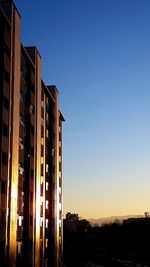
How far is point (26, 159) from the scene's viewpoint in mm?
60625

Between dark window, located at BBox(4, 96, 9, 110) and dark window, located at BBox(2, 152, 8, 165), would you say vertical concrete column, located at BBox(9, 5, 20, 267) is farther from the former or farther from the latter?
dark window, located at BBox(4, 96, 9, 110)

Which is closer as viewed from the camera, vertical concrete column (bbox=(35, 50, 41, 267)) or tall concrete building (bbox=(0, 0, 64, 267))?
tall concrete building (bbox=(0, 0, 64, 267))

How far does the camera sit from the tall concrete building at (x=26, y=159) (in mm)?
50000

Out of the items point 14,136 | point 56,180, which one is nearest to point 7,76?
point 14,136

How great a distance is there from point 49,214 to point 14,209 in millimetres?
24746

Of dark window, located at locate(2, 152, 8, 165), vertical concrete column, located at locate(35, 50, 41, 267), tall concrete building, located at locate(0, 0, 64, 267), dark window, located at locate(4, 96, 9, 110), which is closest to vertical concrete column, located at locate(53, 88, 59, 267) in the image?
tall concrete building, located at locate(0, 0, 64, 267)

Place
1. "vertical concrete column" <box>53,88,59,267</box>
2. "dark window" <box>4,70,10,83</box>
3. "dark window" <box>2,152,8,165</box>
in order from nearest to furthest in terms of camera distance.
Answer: "dark window" <box>2,152,8,165</box>, "dark window" <box>4,70,10,83</box>, "vertical concrete column" <box>53,88,59,267</box>

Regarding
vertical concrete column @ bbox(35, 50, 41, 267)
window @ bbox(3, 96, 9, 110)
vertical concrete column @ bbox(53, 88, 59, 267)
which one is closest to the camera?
window @ bbox(3, 96, 9, 110)

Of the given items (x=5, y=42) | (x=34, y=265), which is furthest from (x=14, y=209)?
(x=5, y=42)

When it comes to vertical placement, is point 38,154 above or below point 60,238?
above

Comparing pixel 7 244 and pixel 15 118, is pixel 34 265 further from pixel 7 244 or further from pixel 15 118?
pixel 15 118

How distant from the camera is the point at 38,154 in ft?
212

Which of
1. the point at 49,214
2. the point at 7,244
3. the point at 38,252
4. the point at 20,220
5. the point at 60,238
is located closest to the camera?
the point at 7,244

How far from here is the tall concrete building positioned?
50.0 metres
